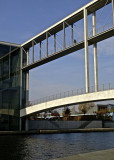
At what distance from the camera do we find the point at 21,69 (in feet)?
123

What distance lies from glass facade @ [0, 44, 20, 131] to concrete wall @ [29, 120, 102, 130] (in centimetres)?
920

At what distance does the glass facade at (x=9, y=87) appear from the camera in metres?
35.1

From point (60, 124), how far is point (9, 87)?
56.2ft

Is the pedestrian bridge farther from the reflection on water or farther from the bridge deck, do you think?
the bridge deck

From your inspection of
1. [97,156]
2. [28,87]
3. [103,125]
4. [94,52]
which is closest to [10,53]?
[28,87]

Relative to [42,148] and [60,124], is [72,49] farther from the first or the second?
[60,124]

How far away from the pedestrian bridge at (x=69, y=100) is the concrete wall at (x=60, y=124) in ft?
31.9

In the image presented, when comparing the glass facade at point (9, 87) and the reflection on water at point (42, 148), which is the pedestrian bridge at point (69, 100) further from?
the reflection on water at point (42, 148)

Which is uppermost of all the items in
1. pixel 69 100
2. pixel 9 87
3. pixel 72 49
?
pixel 72 49

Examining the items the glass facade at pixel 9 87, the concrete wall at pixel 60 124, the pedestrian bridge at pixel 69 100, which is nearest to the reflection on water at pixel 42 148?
the pedestrian bridge at pixel 69 100

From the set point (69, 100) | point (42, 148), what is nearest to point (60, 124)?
point (69, 100)

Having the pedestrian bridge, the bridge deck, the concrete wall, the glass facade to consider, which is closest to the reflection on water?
the pedestrian bridge

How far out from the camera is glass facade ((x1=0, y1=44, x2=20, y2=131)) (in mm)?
35094

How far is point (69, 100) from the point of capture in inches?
1131
